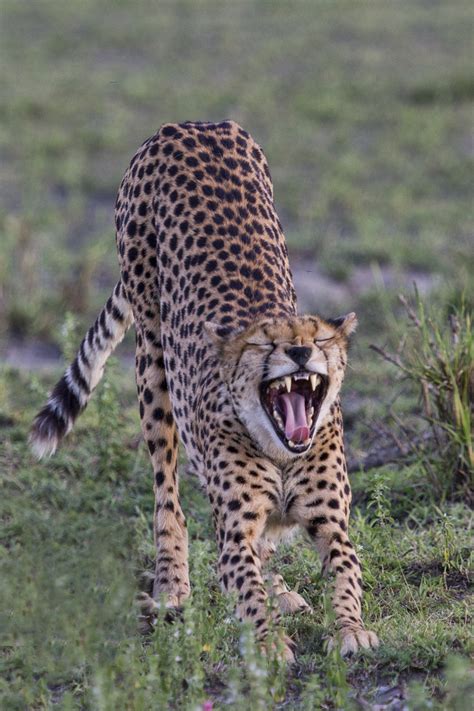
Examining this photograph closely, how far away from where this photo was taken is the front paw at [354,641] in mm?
3156

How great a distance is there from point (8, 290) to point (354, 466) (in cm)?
234

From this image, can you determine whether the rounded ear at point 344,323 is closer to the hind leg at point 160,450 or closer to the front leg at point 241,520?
the front leg at point 241,520

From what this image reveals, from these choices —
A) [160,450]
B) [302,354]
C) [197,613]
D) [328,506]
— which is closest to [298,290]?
[160,450]

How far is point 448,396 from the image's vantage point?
14.0 feet

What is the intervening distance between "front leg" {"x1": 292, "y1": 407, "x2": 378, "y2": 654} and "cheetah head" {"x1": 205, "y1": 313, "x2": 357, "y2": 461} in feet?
0.42

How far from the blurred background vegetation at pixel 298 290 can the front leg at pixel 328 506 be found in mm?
140

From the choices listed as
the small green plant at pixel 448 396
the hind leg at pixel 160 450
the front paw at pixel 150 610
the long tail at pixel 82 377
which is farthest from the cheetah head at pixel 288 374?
the long tail at pixel 82 377

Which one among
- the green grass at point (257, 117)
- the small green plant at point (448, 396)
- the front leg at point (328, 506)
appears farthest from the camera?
the green grass at point (257, 117)

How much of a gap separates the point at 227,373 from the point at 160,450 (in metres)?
0.83

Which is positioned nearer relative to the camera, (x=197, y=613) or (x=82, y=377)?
(x=197, y=613)

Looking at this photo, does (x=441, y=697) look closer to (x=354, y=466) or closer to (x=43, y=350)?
(x=354, y=466)

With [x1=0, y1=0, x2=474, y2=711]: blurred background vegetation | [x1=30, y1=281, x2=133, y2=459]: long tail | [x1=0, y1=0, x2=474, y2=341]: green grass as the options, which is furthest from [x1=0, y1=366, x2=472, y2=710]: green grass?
[x1=0, y1=0, x2=474, y2=341]: green grass

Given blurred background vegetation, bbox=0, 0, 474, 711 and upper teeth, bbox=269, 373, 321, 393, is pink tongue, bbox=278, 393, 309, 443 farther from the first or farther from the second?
blurred background vegetation, bbox=0, 0, 474, 711

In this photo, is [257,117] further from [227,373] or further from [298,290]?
[227,373]
